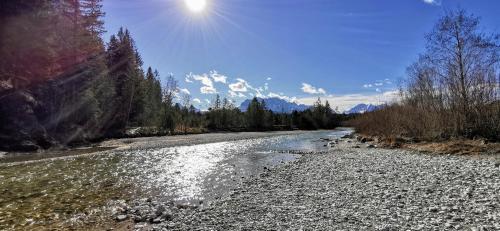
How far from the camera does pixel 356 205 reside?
35.9 ft

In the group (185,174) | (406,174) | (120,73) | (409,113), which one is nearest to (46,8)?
(185,174)

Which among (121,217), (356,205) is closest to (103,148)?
(121,217)

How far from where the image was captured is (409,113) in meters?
39.2

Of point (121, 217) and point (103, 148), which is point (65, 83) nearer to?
point (103, 148)

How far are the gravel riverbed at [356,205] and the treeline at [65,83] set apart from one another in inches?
1043

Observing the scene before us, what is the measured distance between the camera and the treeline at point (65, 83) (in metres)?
31.2

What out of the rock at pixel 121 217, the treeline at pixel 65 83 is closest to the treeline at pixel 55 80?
the treeline at pixel 65 83

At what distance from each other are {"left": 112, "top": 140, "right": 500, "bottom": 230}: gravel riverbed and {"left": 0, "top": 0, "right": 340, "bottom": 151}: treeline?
26.5 m

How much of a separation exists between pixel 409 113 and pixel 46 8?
40.4m

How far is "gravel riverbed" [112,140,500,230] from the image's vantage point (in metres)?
9.02

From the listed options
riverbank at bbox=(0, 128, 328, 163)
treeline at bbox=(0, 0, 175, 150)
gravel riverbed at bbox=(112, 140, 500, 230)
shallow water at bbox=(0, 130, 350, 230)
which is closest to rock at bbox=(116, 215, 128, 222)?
gravel riverbed at bbox=(112, 140, 500, 230)

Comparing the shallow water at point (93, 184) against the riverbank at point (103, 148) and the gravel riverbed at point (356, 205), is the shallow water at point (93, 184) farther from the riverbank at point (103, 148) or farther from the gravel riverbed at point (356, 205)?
the riverbank at point (103, 148)

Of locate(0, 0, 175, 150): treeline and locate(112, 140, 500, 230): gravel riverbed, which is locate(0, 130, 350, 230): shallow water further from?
locate(0, 0, 175, 150): treeline

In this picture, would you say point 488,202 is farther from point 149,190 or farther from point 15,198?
point 15,198
